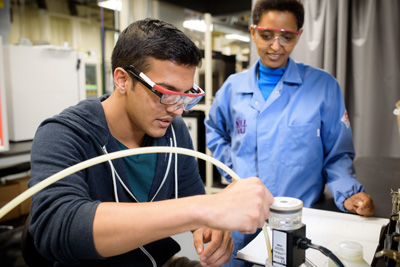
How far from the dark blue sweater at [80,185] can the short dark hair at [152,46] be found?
0.18 m

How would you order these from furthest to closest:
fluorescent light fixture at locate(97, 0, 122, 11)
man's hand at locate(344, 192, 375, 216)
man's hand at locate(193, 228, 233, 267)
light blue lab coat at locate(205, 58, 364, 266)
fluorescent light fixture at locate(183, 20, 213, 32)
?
1. fluorescent light fixture at locate(183, 20, 213, 32)
2. fluorescent light fixture at locate(97, 0, 122, 11)
3. light blue lab coat at locate(205, 58, 364, 266)
4. man's hand at locate(344, 192, 375, 216)
5. man's hand at locate(193, 228, 233, 267)

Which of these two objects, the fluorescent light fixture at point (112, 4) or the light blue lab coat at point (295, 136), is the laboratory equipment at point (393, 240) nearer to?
→ the light blue lab coat at point (295, 136)

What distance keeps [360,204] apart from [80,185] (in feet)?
2.99

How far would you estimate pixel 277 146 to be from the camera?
146 cm

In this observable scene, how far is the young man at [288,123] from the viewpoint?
1.42 meters

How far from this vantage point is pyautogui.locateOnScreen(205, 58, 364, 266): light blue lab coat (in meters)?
1.41

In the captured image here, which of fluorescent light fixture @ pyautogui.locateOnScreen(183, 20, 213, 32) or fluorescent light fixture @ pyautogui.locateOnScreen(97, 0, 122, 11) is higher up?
fluorescent light fixture @ pyautogui.locateOnScreen(97, 0, 122, 11)

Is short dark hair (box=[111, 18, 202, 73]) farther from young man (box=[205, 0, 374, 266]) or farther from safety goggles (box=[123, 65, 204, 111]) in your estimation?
young man (box=[205, 0, 374, 266])

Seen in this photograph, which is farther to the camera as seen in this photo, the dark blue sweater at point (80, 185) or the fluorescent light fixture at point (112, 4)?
the fluorescent light fixture at point (112, 4)

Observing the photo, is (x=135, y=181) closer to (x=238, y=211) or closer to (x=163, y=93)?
(x=163, y=93)

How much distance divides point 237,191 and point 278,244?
128 millimetres

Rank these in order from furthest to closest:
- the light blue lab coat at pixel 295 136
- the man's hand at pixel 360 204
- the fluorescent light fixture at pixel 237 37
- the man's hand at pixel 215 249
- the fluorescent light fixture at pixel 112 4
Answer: the fluorescent light fixture at pixel 237 37, the fluorescent light fixture at pixel 112 4, the light blue lab coat at pixel 295 136, the man's hand at pixel 360 204, the man's hand at pixel 215 249

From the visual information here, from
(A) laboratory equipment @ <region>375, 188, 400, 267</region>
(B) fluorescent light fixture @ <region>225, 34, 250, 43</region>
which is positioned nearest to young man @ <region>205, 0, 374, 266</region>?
(A) laboratory equipment @ <region>375, 188, 400, 267</region>

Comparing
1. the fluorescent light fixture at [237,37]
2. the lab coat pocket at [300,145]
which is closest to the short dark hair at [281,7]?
the lab coat pocket at [300,145]
